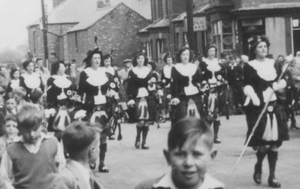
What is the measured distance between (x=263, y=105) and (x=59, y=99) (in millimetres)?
4406

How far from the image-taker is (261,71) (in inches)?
381

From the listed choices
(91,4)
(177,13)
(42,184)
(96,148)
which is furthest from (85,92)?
(91,4)

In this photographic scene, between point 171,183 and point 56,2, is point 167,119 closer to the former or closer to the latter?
point 171,183

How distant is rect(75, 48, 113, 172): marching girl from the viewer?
11570mm

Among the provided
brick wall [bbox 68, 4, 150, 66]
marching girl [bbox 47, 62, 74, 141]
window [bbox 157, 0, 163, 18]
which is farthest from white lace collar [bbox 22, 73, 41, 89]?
brick wall [bbox 68, 4, 150, 66]

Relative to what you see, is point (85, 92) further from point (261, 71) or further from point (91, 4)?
point (91, 4)

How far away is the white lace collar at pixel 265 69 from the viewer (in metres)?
9.66

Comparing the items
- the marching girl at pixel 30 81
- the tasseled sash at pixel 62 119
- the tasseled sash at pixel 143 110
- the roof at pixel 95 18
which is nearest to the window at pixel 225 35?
the marching girl at pixel 30 81

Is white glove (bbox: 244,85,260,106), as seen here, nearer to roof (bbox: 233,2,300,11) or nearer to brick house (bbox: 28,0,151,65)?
roof (bbox: 233,2,300,11)

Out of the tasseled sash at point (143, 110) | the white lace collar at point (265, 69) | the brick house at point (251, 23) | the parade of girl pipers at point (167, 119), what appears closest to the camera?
the parade of girl pipers at point (167, 119)

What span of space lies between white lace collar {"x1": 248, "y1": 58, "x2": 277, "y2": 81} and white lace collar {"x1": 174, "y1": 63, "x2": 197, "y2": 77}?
3.37 metres

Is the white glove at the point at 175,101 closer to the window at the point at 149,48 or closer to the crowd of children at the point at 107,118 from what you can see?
the crowd of children at the point at 107,118

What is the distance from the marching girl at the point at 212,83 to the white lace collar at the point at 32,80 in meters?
3.41

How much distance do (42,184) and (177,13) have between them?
4536 cm
